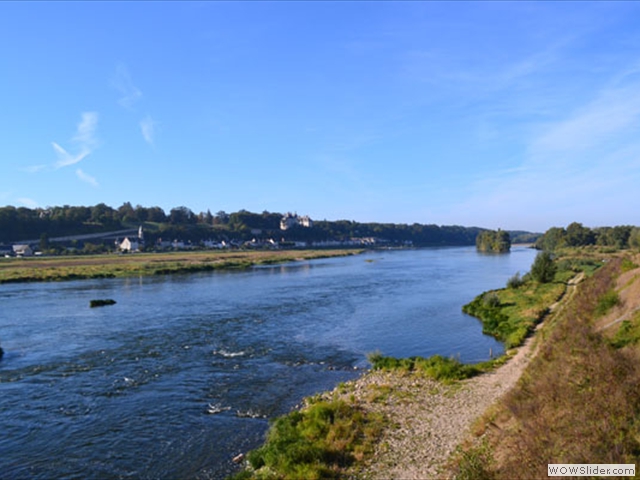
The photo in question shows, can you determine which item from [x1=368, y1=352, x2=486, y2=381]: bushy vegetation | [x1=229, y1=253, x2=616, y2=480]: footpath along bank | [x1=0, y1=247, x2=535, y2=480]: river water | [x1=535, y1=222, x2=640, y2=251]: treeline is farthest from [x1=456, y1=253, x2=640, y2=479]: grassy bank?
[x1=535, y1=222, x2=640, y2=251]: treeline

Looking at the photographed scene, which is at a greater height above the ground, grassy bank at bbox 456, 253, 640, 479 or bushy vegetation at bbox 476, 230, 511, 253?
bushy vegetation at bbox 476, 230, 511, 253

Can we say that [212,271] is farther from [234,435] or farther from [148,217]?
[148,217]

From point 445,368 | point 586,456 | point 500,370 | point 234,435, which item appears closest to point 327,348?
point 445,368

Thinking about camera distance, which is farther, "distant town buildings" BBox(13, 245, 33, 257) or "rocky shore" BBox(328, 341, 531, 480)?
"distant town buildings" BBox(13, 245, 33, 257)

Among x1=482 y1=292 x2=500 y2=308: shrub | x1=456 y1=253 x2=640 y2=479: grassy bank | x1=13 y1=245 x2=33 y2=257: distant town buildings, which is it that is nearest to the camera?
x1=456 y1=253 x2=640 y2=479: grassy bank

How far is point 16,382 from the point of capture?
18000 mm

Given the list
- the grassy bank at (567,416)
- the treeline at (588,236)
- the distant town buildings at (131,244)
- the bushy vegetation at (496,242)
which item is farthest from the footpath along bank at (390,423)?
the bushy vegetation at (496,242)

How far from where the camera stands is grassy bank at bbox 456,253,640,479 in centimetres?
764

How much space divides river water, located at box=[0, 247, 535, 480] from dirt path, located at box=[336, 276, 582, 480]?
2554 mm

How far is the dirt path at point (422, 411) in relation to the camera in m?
10.1

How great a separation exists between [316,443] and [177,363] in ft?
36.5

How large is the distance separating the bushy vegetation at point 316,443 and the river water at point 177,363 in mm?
945

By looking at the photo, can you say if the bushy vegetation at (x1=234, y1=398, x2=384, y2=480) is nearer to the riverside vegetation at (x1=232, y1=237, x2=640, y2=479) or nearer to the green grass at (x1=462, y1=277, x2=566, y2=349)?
the riverside vegetation at (x1=232, y1=237, x2=640, y2=479)

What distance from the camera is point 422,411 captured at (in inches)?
530
